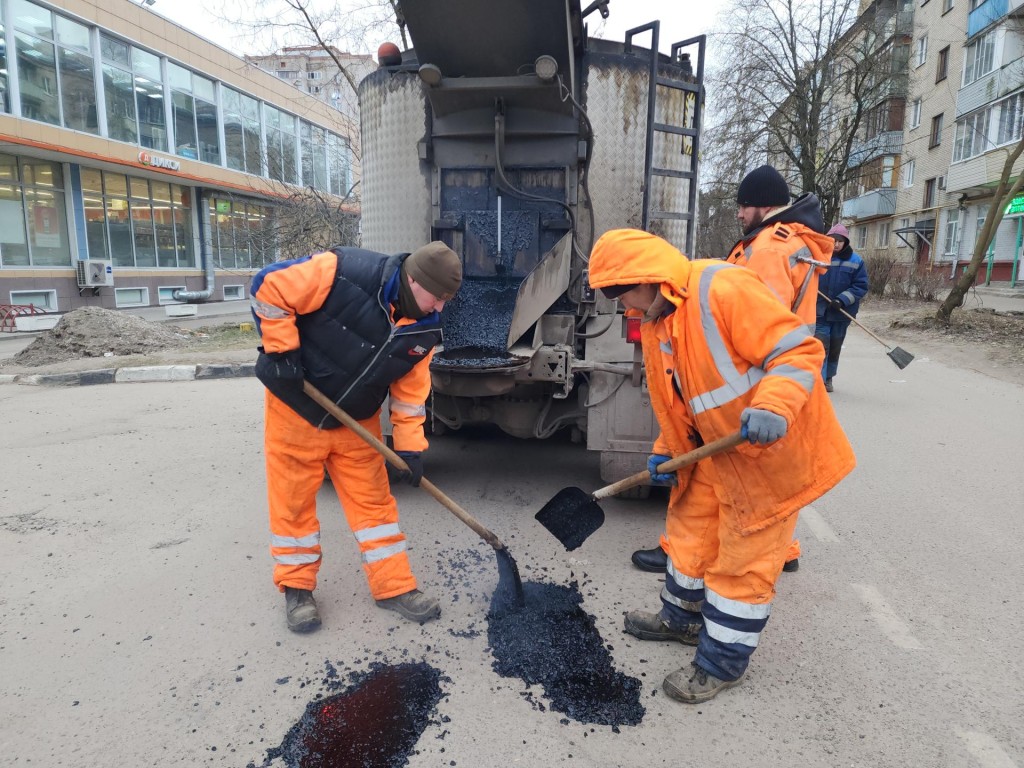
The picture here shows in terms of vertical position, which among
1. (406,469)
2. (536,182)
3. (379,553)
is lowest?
(379,553)

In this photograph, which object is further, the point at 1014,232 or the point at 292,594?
the point at 1014,232

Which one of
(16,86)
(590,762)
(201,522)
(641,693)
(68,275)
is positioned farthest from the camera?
(68,275)

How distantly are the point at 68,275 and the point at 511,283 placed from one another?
55.0ft

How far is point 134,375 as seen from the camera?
7.91 meters

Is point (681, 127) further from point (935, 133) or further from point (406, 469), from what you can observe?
point (935, 133)

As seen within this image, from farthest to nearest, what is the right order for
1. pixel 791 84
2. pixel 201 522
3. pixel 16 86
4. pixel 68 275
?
pixel 791 84, pixel 68 275, pixel 16 86, pixel 201 522

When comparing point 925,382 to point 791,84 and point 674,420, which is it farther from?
point 791,84

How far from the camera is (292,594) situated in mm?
2631

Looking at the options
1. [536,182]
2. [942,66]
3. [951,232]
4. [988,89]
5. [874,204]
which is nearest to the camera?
[536,182]

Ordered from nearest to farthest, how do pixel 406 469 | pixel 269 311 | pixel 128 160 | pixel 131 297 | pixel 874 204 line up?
pixel 269 311 < pixel 406 469 < pixel 128 160 < pixel 131 297 < pixel 874 204

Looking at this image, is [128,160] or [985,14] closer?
[128,160]

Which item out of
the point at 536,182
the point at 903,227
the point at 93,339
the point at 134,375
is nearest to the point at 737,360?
the point at 536,182

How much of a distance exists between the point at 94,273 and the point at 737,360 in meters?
18.6

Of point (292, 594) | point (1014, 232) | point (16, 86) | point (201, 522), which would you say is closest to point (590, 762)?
point (292, 594)
